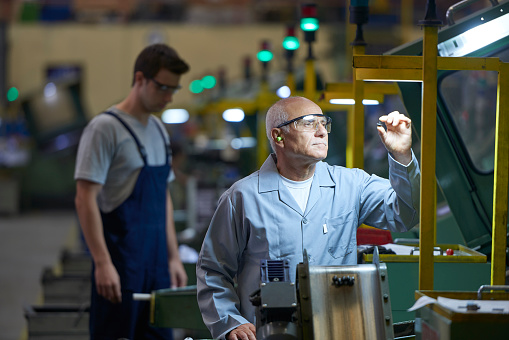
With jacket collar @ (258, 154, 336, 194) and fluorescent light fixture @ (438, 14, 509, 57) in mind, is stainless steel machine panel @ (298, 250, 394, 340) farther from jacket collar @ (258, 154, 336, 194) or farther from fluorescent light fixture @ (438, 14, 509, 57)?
fluorescent light fixture @ (438, 14, 509, 57)

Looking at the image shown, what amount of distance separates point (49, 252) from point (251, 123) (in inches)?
185

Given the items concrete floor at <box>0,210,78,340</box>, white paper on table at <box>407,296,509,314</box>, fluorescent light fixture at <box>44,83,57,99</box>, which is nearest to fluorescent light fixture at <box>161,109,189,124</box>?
fluorescent light fixture at <box>44,83,57,99</box>

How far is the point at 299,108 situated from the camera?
271cm

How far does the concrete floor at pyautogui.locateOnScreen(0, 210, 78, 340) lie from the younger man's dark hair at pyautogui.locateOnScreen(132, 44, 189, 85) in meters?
3.68

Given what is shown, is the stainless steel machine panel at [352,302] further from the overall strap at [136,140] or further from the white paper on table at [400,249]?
the overall strap at [136,140]

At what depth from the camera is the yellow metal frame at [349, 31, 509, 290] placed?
255 cm

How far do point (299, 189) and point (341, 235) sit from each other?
0.23m

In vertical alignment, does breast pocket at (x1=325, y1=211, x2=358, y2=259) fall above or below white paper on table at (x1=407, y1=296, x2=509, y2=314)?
above

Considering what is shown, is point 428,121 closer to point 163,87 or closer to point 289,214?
point 289,214

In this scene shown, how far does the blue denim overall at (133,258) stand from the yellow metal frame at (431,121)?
1.56 m

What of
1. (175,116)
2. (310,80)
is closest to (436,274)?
(310,80)

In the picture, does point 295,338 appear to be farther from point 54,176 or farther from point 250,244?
point 54,176

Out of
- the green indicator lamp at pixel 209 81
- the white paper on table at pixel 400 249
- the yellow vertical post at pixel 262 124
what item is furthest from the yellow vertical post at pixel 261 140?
the white paper on table at pixel 400 249

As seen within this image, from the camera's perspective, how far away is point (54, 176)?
639 inches
